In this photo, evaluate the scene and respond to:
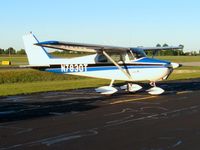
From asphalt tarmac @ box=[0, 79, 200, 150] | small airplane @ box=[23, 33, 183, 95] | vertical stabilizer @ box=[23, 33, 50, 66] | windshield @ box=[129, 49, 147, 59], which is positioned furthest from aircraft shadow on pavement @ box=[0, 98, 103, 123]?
vertical stabilizer @ box=[23, 33, 50, 66]

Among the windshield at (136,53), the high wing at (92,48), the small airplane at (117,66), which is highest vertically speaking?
the high wing at (92,48)

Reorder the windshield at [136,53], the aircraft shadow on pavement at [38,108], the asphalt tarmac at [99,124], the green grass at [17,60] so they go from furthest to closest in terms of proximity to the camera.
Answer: the green grass at [17,60], the windshield at [136,53], the aircraft shadow on pavement at [38,108], the asphalt tarmac at [99,124]

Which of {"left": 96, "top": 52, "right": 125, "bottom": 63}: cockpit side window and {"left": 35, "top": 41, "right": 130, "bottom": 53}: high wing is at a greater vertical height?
{"left": 35, "top": 41, "right": 130, "bottom": 53}: high wing

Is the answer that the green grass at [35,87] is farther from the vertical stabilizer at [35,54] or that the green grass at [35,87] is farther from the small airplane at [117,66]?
the small airplane at [117,66]

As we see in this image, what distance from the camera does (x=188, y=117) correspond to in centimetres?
1306

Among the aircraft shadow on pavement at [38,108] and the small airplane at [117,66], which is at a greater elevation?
the small airplane at [117,66]

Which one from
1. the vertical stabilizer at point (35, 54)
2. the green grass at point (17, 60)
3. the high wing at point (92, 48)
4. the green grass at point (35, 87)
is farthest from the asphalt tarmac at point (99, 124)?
the green grass at point (17, 60)

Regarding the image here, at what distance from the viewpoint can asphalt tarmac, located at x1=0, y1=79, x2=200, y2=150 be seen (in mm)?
9109

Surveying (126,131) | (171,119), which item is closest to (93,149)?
(126,131)

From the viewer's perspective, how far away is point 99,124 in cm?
1168

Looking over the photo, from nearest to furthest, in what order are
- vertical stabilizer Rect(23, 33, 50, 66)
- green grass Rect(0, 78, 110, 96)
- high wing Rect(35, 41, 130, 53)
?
high wing Rect(35, 41, 130, 53)
green grass Rect(0, 78, 110, 96)
vertical stabilizer Rect(23, 33, 50, 66)

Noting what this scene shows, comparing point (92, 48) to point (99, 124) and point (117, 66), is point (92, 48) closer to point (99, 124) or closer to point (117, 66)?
point (117, 66)

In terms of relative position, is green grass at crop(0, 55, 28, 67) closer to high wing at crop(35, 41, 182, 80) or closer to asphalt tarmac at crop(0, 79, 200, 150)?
high wing at crop(35, 41, 182, 80)

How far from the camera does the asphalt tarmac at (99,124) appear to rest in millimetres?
9109
